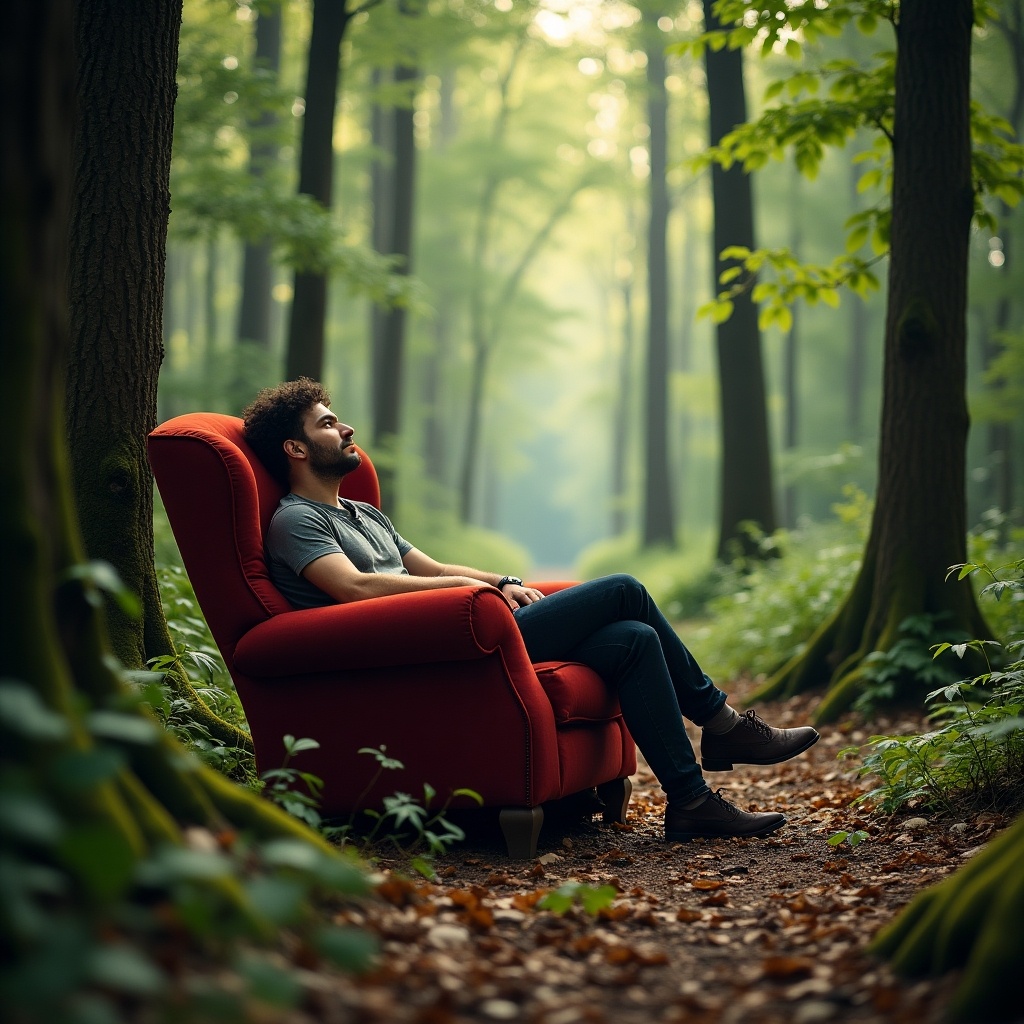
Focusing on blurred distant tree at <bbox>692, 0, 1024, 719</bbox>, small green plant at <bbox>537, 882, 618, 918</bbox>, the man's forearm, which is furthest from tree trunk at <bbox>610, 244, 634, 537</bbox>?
small green plant at <bbox>537, 882, 618, 918</bbox>

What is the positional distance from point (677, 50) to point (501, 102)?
48.0 feet

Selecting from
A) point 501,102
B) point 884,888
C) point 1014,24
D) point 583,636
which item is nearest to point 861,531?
point 583,636

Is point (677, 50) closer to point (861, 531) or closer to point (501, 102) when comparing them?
point (861, 531)

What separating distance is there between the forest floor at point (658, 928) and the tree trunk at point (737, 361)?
6.37 meters

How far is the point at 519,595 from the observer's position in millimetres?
3947

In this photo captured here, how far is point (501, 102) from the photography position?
1928 cm

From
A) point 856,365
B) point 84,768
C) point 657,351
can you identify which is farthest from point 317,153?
point 856,365

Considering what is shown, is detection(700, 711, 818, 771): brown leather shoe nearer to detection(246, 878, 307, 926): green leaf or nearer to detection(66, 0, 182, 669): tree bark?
detection(66, 0, 182, 669): tree bark

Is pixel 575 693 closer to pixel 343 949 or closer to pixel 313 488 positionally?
pixel 313 488

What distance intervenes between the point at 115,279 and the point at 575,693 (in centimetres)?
222

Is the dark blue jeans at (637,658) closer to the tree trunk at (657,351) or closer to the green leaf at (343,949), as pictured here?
the green leaf at (343,949)

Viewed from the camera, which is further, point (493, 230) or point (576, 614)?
point (493, 230)

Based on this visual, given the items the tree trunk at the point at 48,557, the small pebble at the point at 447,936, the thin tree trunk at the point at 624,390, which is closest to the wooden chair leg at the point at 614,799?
the small pebble at the point at 447,936

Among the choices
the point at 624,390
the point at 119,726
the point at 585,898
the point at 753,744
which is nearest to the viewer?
the point at 119,726
